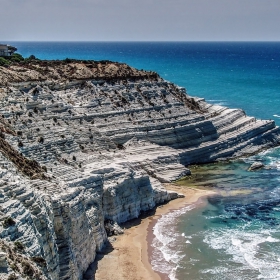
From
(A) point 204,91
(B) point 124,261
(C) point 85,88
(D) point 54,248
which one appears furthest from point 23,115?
(A) point 204,91

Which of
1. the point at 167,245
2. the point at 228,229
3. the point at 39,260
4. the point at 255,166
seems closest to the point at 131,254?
the point at 167,245

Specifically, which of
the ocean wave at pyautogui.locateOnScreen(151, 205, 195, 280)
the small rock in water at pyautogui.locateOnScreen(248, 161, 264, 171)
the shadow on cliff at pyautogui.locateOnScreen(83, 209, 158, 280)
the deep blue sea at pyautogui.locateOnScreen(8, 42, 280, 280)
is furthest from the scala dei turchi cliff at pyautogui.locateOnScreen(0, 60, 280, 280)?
the small rock in water at pyautogui.locateOnScreen(248, 161, 264, 171)

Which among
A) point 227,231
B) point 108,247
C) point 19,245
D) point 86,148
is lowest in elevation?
point 108,247

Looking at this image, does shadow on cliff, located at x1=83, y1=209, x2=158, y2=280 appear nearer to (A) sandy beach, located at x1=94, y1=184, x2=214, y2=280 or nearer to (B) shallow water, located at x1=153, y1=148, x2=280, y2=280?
(A) sandy beach, located at x1=94, y1=184, x2=214, y2=280

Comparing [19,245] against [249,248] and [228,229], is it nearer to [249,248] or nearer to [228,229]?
[249,248]

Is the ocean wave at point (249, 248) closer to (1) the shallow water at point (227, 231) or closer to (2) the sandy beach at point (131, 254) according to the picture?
(1) the shallow water at point (227, 231)

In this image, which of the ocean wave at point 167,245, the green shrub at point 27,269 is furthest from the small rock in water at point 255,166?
the green shrub at point 27,269

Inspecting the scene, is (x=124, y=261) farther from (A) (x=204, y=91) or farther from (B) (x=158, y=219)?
(A) (x=204, y=91)
